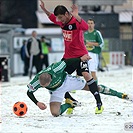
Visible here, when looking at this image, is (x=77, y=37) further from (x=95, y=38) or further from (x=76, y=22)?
(x=95, y=38)

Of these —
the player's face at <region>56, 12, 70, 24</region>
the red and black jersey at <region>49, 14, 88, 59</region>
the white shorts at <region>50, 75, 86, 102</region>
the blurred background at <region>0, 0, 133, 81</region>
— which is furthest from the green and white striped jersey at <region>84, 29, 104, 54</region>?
the player's face at <region>56, 12, 70, 24</region>

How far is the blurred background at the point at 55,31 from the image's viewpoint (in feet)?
74.6

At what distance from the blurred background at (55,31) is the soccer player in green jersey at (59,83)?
170 inches

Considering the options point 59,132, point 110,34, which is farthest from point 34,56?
point 59,132

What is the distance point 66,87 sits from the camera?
903cm

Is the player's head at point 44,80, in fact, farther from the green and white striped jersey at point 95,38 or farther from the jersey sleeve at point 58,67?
the green and white striped jersey at point 95,38

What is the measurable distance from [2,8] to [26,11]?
6.36ft

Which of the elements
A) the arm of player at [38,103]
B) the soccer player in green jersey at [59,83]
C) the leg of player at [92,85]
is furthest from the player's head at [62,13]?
the arm of player at [38,103]

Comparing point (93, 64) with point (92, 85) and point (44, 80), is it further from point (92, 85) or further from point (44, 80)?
point (44, 80)

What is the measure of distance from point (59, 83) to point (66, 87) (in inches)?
7.1

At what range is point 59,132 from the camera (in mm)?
7371

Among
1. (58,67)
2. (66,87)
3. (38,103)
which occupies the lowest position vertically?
(38,103)

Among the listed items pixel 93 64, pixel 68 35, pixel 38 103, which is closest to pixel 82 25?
pixel 68 35

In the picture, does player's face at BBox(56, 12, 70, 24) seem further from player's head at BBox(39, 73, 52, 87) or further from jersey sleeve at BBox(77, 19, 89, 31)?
player's head at BBox(39, 73, 52, 87)
